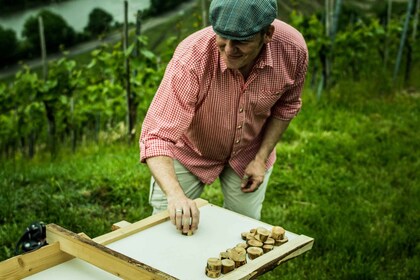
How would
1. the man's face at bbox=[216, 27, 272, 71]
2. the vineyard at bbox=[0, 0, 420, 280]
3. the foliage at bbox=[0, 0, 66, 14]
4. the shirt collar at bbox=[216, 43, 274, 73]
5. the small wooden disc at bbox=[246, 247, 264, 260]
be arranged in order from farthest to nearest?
the foliage at bbox=[0, 0, 66, 14], the vineyard at bbox=[0, 0, 420, 280], the shirt collar at bbox=[216, 43, 274, 73], the man's face at bbox=[216, 27, 272, 71], the small wooden disc at bbox=[246, 247, 264, 260]

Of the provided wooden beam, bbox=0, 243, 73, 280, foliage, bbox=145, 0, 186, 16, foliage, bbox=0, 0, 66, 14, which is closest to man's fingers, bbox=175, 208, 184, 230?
wooden beam, bbox=0, 243, 73, 280

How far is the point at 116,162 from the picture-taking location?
17.7 feet

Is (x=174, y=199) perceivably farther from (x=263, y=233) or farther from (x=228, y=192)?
(x=228, y=192)

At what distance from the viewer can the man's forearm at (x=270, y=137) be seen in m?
3.27

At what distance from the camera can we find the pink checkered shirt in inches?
109

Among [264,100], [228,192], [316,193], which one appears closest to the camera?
[264,100]

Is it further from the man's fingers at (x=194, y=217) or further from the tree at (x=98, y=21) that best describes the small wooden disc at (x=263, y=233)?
the tree at (x=98, y=21)

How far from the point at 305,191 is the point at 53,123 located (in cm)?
256

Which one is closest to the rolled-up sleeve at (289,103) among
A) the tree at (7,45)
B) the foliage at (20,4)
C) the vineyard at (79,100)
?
the vineyard at (79,100)

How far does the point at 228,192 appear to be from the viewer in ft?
11.3

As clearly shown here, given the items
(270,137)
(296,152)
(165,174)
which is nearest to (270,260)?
(165,174)

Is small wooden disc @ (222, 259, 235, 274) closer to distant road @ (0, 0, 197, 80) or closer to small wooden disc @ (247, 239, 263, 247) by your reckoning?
small wooden disc @ (247, 239, 263, 247)

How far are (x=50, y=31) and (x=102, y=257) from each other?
7142mm

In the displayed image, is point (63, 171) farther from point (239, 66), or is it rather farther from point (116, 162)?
point (239, 66)
